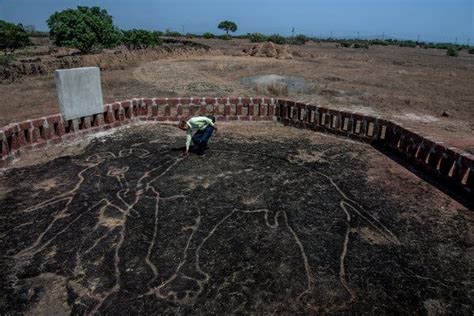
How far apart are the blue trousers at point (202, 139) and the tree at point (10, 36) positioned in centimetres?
3951

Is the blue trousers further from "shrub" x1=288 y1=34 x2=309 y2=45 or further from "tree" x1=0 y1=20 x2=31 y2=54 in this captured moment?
"shrub" x1=288 y1=34 x2=309 y2=45

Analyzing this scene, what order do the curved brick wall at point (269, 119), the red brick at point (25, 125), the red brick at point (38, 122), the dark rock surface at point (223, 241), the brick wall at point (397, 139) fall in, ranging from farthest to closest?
1. the red brick at point (38, 122)
2. the red brick at point (25, 125)
3. the curved brick wall at point (269, 119)
4. the brick wall at point (397, 139)
5. the dark rock surface at point (223, 241)

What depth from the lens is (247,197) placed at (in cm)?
719

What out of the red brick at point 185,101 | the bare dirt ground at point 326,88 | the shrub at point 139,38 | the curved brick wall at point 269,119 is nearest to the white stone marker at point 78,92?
the curved brick wall at point 269,119

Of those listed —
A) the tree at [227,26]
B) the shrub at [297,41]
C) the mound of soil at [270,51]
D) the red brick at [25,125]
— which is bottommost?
the red brick at [25,125]

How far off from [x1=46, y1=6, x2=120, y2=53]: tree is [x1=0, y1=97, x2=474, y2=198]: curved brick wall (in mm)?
25053

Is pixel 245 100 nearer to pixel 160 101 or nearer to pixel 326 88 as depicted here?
pixel 160 101

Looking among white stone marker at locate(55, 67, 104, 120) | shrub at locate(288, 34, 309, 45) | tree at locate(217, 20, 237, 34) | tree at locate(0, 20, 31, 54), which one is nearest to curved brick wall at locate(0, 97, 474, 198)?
white stone marker at locate(55, 67, 104, 120)

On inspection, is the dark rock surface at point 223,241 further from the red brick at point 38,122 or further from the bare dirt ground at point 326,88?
the bare dirt ground at point 326,88

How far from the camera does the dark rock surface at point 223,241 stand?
4711mm

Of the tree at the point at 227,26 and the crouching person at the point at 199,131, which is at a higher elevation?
the tree at the point at 227,26

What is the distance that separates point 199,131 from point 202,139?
28cm

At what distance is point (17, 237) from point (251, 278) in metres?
3.70

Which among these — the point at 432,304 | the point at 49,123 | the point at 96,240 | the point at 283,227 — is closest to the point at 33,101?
the point at 49,123
